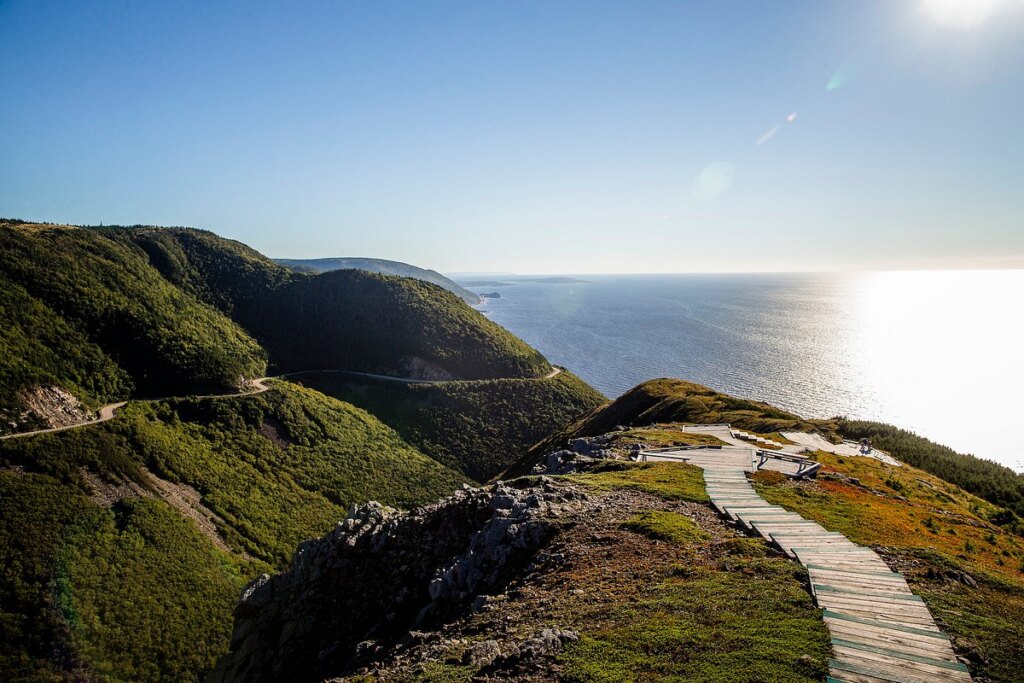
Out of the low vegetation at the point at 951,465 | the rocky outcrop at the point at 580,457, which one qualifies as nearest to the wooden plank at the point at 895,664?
the rocky outcrop at the point at 580,457

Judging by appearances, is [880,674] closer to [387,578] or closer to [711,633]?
[711,633]

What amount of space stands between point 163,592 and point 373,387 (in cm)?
6617

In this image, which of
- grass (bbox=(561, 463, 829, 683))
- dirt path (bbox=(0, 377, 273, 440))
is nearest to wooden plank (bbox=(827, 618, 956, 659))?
grass (bbox=(561, 463, 829, 683))

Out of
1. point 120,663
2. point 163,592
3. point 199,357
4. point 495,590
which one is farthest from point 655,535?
point 199,357

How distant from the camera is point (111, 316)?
275ft

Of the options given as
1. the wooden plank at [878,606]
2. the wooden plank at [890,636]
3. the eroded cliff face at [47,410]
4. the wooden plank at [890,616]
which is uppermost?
the wooden plank at [890,636]

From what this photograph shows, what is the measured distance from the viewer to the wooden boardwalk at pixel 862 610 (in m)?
9.65

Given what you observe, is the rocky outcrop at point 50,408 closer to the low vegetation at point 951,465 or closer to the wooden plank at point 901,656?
the wooden plank at point 901,656

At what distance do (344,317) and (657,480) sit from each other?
384 feet

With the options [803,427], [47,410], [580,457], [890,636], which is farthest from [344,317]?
[890,636]

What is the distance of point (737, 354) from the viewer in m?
168

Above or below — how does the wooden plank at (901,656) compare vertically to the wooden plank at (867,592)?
above

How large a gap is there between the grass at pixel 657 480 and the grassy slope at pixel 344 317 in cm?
9022

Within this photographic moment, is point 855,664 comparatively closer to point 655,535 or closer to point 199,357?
point 655,535
